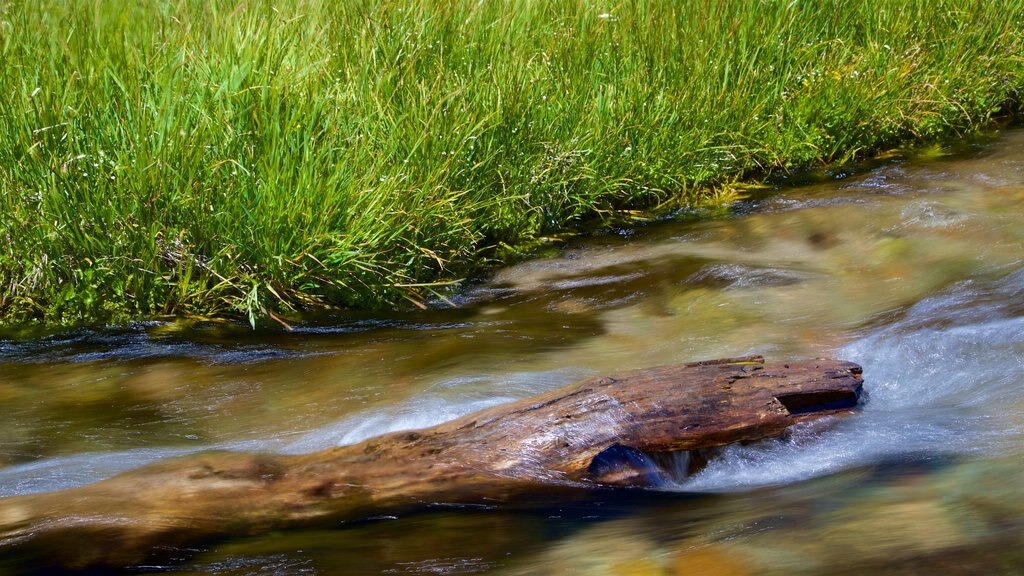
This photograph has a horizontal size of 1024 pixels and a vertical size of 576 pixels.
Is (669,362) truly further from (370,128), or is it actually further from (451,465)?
(370,128)

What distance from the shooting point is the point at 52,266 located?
4.32 m

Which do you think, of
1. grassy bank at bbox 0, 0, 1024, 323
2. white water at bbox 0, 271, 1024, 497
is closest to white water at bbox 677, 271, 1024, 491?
white water at bbox 0, 271, 1024, 497

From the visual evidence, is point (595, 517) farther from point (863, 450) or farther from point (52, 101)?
point (52, 101)

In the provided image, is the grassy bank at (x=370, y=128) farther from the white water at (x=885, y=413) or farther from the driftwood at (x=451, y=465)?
the driftwood at (x=451, y=465)

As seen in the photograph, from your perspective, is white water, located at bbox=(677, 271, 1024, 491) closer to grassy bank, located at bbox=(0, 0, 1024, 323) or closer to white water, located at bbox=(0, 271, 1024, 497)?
white water, located at bbox=(0, 271, 1024, 497)

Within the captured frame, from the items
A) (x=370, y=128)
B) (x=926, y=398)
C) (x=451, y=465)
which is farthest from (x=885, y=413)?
(x=370, y=128)

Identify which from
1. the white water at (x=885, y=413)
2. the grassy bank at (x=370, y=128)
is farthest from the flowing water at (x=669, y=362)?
the grassy bank at (x=370, y=128)

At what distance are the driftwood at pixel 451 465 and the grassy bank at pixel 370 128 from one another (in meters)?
1.49

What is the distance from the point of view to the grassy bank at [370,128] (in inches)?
171

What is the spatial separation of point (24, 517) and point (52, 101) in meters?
2.28

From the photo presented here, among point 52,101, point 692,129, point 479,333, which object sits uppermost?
point 52,101

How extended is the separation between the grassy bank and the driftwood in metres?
1.49

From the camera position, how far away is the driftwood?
2629 mm

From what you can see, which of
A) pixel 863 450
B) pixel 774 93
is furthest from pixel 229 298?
pixel 774 93
